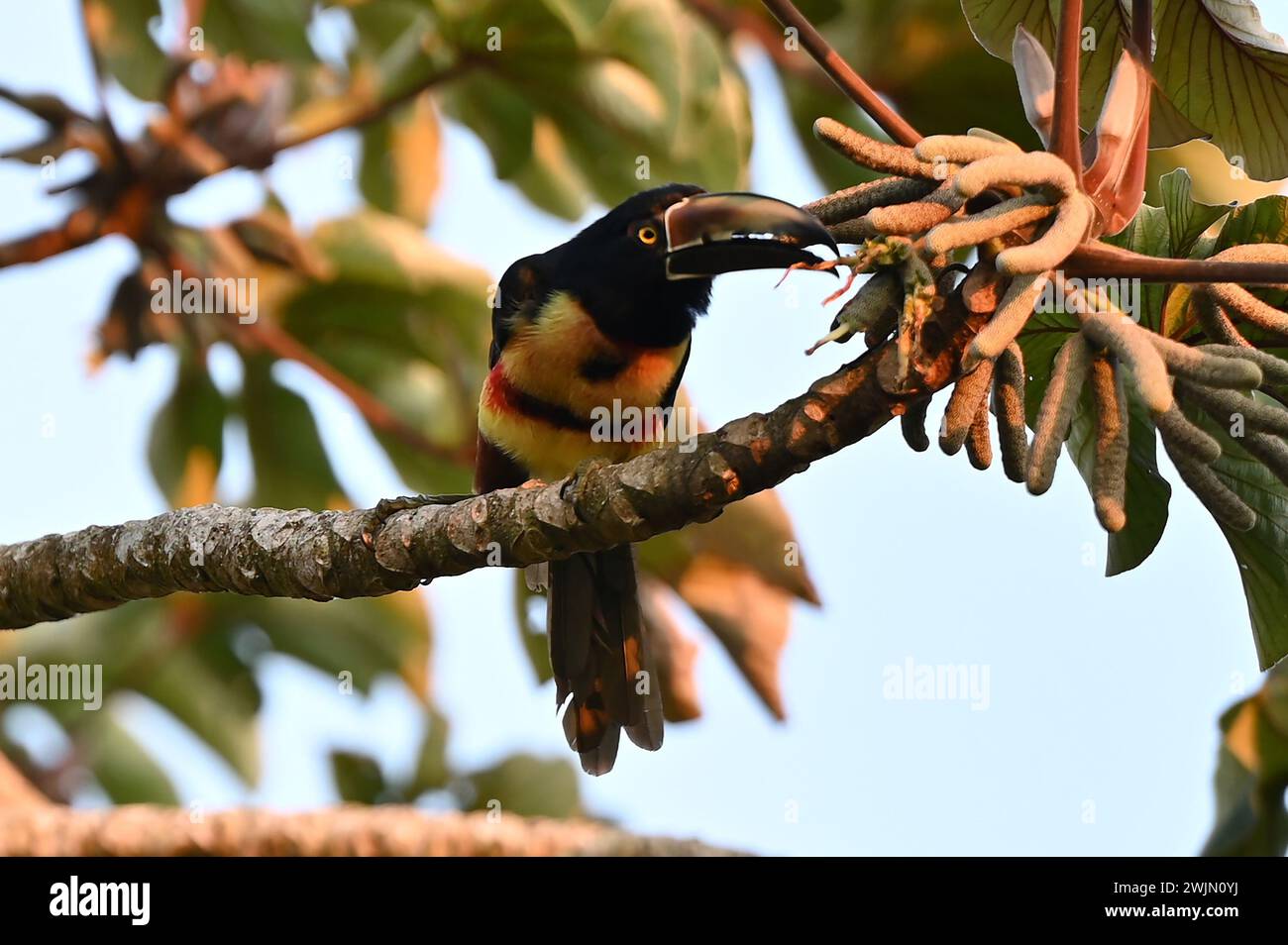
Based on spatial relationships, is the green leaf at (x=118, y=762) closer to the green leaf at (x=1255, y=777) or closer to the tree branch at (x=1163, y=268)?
the green leaf at (x=1255, y=777)

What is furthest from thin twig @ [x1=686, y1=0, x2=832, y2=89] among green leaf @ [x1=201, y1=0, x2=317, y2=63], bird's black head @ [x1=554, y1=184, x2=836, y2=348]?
bird's black head @ [x1=554, y1=184, x2=836, y2=348]

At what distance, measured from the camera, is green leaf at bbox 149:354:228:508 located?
5.07 m

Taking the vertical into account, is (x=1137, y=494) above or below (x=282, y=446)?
below

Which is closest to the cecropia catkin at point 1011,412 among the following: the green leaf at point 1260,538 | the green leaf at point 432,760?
the green leaf at point 1260,538

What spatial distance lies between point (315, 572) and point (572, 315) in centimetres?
112

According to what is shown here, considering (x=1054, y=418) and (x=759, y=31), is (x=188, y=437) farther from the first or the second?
(x=1054, y=418)

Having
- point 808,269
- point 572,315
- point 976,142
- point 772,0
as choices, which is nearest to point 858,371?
point 808,269

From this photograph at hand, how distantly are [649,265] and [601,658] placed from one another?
3.41ft

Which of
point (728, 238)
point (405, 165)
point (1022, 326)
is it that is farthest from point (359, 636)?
point (1022, 326)

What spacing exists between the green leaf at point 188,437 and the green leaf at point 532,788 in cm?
146

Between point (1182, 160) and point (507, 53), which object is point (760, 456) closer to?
point (507, 53)

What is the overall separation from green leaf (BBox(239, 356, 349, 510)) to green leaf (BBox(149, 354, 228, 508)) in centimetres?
15

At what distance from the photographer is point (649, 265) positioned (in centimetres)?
355

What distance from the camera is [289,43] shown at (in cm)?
457
